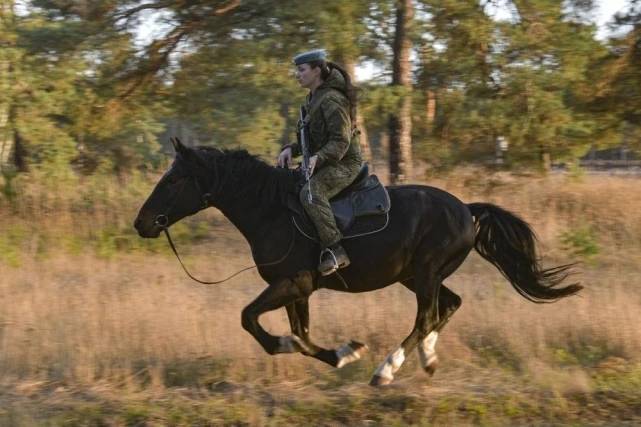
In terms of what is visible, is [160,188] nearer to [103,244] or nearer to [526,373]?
[526,373]

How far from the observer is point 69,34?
45.1ft

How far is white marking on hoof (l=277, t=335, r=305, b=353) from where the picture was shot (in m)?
6.21

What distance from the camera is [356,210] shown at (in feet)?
21.0

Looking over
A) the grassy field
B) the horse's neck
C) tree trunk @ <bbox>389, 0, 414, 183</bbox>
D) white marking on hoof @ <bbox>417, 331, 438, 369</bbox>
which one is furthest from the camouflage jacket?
tree trunk @ <bbox>389, 0, 414, 183</bbox>

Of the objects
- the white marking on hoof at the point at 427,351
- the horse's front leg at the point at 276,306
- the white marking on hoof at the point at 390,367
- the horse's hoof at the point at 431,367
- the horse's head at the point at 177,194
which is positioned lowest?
the horse's hoof at the point at 431,367

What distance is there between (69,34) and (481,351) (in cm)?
971

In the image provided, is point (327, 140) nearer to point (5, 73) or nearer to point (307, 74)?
point (307, 74)

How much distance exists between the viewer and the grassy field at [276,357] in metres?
6.02

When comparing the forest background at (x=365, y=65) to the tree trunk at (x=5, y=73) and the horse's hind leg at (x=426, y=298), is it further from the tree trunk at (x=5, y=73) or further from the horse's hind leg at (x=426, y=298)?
the horse's hind leg at (x=426, y=298)

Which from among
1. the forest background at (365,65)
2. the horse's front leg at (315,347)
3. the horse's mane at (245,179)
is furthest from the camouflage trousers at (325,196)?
the forest background at (365,65)

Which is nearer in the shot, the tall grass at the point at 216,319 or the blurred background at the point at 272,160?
the blurred background at the point at 272,160

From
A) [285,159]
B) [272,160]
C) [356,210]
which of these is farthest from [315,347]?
[272,160]

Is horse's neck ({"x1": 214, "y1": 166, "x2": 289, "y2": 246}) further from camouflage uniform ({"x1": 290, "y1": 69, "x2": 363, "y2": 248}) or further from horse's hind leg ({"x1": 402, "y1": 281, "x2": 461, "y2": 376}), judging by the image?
horse's hind leg ({"x1": 402, "y1": 281, "x2": 461, "y2": 376})

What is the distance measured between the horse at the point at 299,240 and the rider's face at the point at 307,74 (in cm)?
77
